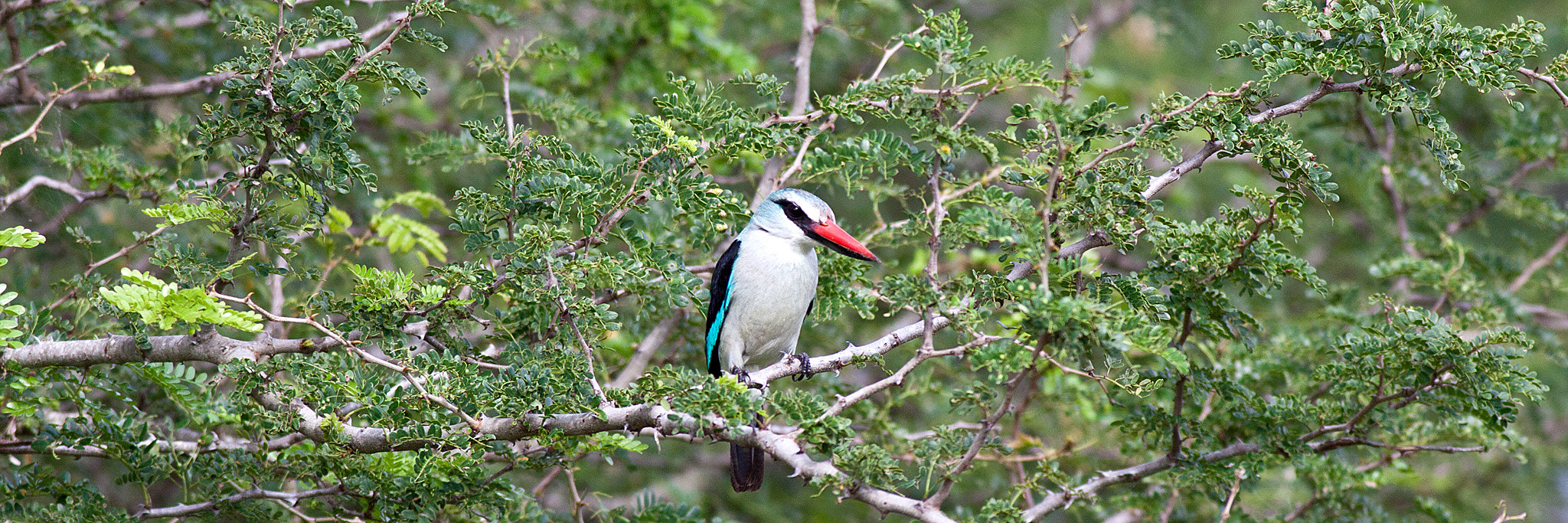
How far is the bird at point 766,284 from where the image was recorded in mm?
4094

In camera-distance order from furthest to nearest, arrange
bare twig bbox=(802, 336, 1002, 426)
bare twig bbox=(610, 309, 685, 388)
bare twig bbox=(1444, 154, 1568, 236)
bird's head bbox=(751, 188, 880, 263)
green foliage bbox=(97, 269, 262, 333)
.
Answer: bare twig bbox=(1444, 154, 1568, 236) < bare twig bbox=(610, 309, 685, 388) < bird's head bbox=(751, 188, 880, 263) < green foliage bbox=(97, 269, 262, 333) < bare twig bbox=(802, 336, 1002, 426)

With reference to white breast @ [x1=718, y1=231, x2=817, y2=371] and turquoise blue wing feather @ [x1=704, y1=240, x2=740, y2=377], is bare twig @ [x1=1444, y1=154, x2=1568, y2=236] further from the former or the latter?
turquoise blue wing feather @ [x1=704, y1=240, x2=740, y2=377]

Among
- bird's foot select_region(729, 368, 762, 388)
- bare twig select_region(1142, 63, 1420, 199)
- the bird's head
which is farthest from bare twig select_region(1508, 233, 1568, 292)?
bird's foot select_region(729, 368, 762, 388)

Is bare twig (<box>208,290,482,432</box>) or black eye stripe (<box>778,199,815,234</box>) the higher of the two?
black eye stripe (<box>778,199,815,234</box>)

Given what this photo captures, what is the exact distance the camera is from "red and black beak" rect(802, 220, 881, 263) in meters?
3.71

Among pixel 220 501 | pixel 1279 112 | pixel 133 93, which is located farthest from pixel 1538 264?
pixel 133 93

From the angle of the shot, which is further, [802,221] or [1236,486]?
[802,221]

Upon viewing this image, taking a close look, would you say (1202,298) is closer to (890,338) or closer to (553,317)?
(890,338)

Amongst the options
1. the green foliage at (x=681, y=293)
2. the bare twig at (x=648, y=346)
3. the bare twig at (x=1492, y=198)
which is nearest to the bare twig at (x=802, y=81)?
the green foliage at (x=681, y=293)

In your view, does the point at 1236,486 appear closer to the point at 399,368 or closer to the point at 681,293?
the point at 681,293

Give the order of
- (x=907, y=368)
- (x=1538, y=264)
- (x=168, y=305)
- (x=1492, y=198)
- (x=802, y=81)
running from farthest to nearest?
(x=1492, y=198) → (x=1538, y=264) → (x=802, y=81) → (x=168, y=305) → (x=907, y=368)

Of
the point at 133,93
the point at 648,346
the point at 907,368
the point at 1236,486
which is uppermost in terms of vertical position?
the point at 1236,486

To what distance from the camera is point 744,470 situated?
4.14 m

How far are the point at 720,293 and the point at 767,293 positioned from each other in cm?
23
